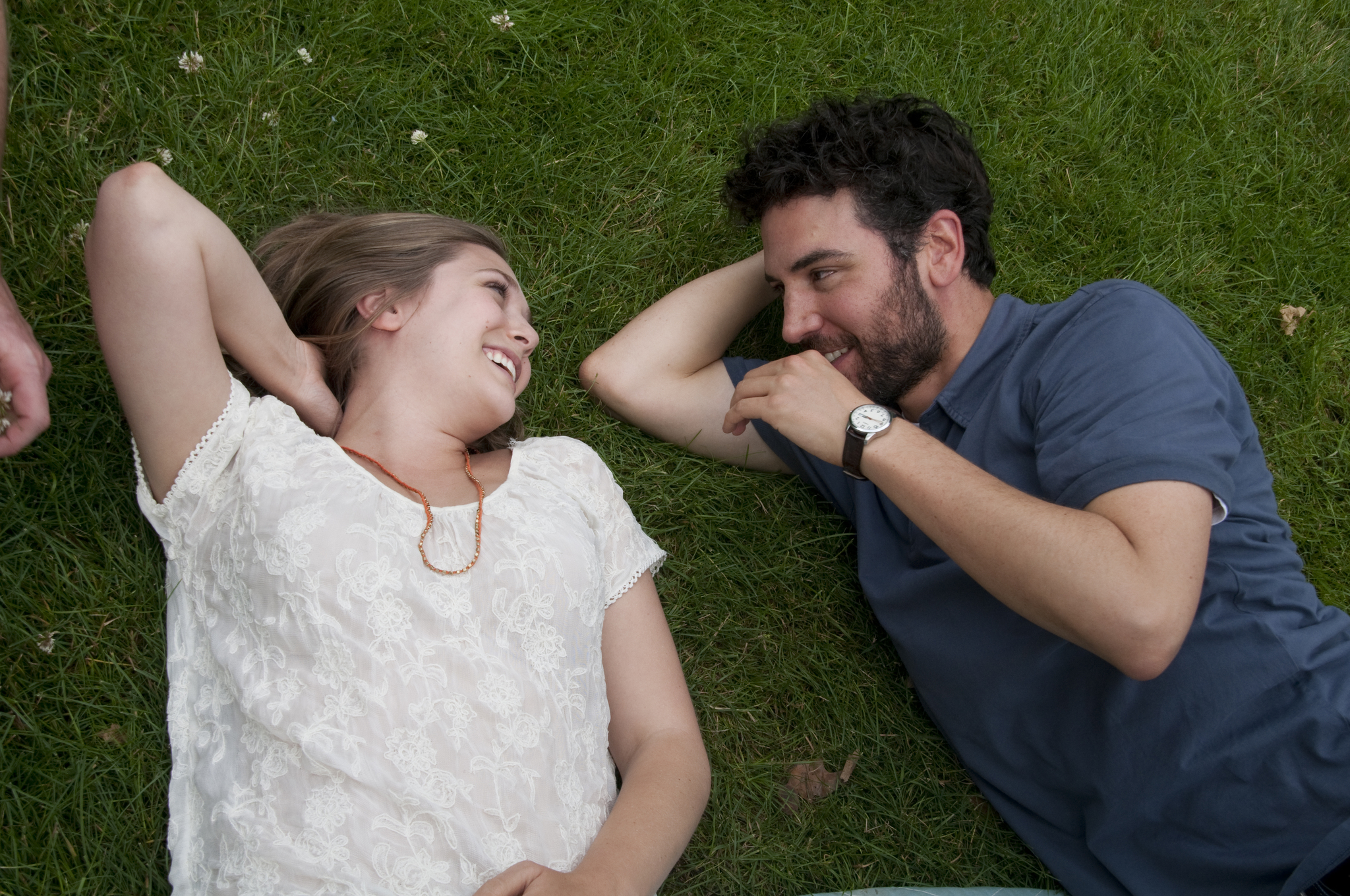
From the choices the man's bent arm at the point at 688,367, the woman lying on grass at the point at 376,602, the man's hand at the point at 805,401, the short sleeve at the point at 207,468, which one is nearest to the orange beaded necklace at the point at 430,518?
the woman lying on grass at the point at 376,602

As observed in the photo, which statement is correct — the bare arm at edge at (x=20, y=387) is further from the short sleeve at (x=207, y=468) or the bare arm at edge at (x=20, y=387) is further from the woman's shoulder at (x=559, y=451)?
the woman's shoulder at (x=559, y=451)

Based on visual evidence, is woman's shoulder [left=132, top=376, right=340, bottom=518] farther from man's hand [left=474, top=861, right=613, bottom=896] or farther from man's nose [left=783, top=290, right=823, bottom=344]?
man's nose [left=783, top=290, right=823, bottom=344]

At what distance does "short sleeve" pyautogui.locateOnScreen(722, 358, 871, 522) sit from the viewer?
3.76m

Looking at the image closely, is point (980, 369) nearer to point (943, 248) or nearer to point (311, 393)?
point (943, 248)

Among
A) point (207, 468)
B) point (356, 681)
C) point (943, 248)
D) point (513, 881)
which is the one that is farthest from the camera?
point (943, 248)

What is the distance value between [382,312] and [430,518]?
2.46 feet

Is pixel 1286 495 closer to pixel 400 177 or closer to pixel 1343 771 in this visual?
pixel 1343 771

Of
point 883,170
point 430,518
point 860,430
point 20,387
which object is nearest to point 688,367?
point 860,430

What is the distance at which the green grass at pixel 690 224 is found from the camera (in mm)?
3135

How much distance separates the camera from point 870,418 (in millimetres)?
3121

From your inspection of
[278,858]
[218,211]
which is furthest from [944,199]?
[278,858]

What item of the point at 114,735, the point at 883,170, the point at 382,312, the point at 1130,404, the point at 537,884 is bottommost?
the point at 114,735

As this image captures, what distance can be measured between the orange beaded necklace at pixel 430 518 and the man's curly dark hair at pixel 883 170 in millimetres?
1628

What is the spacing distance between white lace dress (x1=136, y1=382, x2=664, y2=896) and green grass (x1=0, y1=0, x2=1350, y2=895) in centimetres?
54
